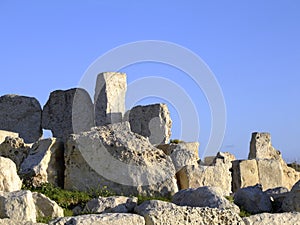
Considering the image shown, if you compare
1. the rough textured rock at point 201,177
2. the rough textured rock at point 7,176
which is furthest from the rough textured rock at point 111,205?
the rough textured rock at point 201,177

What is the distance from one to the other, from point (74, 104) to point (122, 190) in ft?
27.6

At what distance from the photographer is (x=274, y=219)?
→ 11.1 metres

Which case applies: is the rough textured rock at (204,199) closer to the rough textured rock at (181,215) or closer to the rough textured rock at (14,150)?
the rough textured rock at (181,215)

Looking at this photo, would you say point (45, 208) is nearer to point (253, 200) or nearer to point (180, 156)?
point (253, 200)

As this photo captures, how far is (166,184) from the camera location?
12.1 metres

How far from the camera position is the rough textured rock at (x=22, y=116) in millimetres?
20594

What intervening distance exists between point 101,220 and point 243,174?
8240 mm

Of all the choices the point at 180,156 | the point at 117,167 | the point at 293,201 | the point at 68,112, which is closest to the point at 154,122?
the point at 68,112

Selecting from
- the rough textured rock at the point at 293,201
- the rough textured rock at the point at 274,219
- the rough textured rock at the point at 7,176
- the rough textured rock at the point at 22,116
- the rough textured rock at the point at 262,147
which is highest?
the rough textured rock at the point at 22,116

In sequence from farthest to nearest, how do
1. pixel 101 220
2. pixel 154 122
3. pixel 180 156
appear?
pixel 154 122 → pixel 180 156 → pixel 101 220

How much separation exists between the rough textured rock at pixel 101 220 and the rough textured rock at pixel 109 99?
34.8 feet

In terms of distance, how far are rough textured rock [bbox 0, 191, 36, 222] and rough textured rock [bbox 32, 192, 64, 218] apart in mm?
675

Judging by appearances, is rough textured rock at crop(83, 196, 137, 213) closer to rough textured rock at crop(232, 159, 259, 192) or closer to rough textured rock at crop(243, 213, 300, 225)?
rough textured rock at crop(243, 213, 300, 225)

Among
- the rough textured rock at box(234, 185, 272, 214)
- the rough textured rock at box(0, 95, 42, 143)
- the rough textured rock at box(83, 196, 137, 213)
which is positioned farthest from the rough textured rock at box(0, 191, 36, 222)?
the rough textured rock at box(0, 95, 42, 143)
